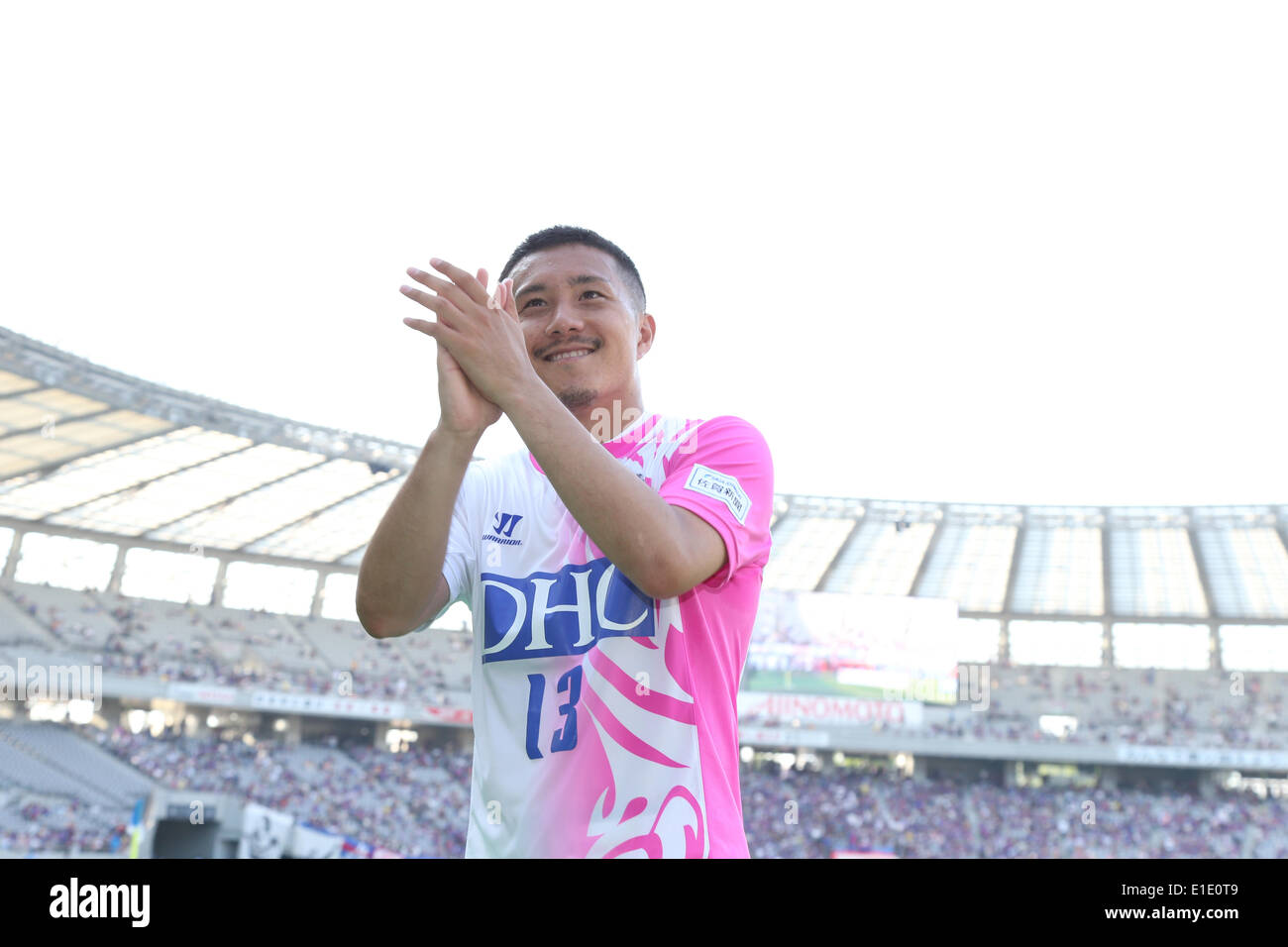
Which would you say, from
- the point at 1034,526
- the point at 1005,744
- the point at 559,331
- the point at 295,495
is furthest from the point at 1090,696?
the point at 559,331

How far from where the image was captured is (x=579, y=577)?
6.28 ft

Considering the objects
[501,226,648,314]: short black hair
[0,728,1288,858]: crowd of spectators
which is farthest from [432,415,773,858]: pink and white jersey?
[0,728,1288,858]: crowd of spectators

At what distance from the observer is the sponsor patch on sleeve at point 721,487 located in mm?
1740

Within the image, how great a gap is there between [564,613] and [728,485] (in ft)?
1.32

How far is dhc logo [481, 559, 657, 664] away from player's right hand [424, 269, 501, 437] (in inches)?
14.8

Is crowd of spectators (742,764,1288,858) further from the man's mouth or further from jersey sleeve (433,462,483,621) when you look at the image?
the man's mouth

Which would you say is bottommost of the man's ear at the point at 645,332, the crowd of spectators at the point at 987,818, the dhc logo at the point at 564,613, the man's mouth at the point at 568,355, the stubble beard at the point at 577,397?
the crowd of spectators at the point at 987,818

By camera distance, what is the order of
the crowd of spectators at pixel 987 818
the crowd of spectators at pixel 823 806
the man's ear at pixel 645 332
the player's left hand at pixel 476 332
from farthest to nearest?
1. the crowd of spectators at pixel 987 818
2. the crowd of spectators at pixel 823 806
3. the man's ear at pixel 645 332
4. the player's left hand at pixel 476 332

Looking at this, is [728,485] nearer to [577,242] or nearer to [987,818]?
[577,242]

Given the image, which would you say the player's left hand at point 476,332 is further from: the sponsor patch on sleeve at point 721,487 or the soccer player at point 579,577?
the sponsor patch on sleeve at point 721,487

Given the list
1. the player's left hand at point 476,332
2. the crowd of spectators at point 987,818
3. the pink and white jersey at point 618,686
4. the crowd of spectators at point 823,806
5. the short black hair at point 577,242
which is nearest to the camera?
the player's left hand at point 476,332

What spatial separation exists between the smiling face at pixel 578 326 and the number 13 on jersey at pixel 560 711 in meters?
0.58

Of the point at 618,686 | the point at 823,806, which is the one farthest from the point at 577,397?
the point at 823,806

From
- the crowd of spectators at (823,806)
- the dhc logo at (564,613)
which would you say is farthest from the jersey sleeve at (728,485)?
the crowd of spectators at (823,806)
